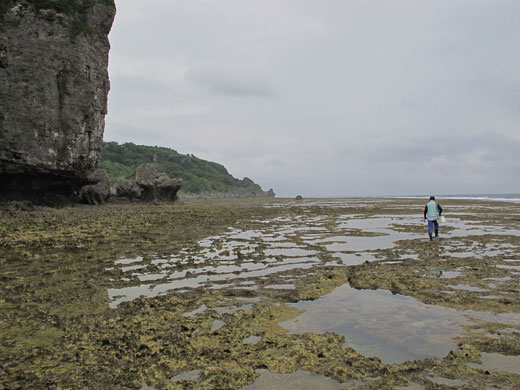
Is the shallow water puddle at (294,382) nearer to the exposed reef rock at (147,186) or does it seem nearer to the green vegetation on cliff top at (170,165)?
the exposed reef rock at (147,186)

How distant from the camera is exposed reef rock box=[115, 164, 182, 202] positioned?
134ft

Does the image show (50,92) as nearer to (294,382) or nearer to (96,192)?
(96,192)

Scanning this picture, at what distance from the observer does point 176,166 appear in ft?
403

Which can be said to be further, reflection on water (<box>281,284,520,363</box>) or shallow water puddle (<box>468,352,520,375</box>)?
reflection on water (<box>281,284,520,363</box>)

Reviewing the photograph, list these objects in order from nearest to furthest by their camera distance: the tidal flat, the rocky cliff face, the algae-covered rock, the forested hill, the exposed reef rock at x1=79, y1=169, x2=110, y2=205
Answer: the tidal flat, the rocky cliff face, the exposed reef rock at x1=79, y1=169, x2=110, y2=205, the algae-covered rock, the forested hill

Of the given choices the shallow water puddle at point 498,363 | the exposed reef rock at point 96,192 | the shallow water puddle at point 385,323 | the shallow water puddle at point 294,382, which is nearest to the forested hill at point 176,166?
the exposed reef rock at point 96,192

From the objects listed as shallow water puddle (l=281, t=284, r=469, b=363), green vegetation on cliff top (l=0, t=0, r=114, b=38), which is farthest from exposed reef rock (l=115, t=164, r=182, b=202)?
shallow water puddle (l=281, t=284, r=469, b=363)

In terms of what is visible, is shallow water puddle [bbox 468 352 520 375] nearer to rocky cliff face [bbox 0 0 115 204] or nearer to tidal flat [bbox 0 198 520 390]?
tidal flat [bbox 0 198 520 390]

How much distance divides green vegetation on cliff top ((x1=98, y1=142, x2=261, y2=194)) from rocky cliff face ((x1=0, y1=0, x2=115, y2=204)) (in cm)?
5786

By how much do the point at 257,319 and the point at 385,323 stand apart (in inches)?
77.8

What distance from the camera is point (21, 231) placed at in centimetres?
1439

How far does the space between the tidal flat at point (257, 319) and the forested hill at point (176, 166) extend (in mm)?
80466

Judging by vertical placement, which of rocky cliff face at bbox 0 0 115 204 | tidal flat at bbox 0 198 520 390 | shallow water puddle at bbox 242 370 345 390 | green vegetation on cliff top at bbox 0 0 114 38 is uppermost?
green vegetation on cliff top at bbox 0 0 114 38

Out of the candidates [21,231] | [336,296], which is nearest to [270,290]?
[336,296]
